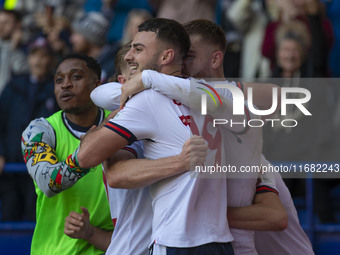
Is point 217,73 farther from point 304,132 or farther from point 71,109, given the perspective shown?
point 304,132

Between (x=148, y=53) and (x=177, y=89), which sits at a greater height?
(x=148, y=53)

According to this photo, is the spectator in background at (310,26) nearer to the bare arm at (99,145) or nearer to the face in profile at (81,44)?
the face in profile at (81,44)

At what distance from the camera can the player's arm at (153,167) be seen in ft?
11.0

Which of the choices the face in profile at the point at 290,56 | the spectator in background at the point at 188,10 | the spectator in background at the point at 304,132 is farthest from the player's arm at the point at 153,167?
the spectator in background at the point at 188,10

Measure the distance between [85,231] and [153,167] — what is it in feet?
3.28

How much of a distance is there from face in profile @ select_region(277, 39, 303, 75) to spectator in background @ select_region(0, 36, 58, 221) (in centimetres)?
246

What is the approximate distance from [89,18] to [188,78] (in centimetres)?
511

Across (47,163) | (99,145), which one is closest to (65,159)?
(47,163)

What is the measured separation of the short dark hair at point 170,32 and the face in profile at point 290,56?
3391 mm

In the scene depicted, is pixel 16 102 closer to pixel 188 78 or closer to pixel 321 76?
pixel 321 76

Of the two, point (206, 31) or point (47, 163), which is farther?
point (47, 163)

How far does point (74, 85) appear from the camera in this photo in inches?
175

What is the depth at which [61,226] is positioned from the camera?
14.2 ft

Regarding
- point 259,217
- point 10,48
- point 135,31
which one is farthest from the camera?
point 10,48
